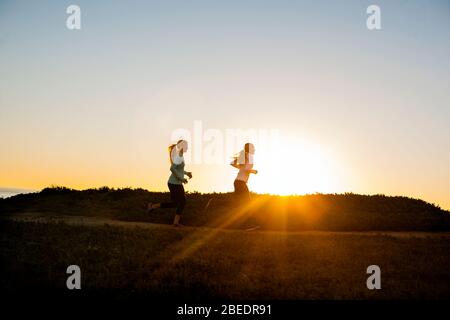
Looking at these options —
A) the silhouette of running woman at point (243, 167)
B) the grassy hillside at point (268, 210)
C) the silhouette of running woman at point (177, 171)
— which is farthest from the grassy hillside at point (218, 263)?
the grassy hillside at point (268, 210)

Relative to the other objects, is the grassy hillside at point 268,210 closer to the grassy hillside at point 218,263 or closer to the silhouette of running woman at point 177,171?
the silhouette of running woman at point 177,171

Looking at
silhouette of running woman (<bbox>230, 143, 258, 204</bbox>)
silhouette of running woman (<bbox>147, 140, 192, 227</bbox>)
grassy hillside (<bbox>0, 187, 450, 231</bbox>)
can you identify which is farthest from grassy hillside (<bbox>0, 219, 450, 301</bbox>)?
grassy hillside (<bbox>0, 187, 450, 231</bbox>)

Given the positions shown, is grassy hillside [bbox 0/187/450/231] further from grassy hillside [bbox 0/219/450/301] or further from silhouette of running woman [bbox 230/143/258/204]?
grassy hillside [bbox 0/219/450/301]

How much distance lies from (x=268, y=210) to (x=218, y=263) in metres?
10.1

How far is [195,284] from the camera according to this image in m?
8.93

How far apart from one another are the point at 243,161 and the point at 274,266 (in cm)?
700

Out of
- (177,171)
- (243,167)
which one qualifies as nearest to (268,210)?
(243,167)

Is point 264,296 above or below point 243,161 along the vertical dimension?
below

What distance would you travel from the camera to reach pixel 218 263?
10578mm
